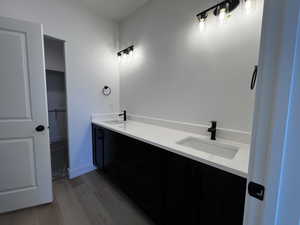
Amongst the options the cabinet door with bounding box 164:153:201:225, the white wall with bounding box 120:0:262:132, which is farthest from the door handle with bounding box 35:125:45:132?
the cabinet door with bounding box 164:153:201:225

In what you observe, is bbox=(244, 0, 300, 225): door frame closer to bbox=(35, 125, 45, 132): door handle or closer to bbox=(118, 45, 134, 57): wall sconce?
bbox=(35, 125, 45, 132): door handle

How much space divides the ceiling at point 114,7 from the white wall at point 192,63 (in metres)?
0.10

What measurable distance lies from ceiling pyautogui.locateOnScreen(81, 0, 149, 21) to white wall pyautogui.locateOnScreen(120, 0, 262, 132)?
0.10 m

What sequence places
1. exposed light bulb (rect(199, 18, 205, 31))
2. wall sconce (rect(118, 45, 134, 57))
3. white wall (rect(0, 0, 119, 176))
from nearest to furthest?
1. exposed light bulb (rect(199, 18, 205, 31))
2. white wall (rect(0, 0, 119, 176))
3. wall sconce (rect(118, 45, 134, 57))

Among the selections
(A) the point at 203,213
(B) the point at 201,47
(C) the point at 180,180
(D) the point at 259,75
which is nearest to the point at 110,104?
(B) the point at 201,47

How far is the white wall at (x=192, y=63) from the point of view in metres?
1.31

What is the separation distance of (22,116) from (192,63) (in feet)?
6.50

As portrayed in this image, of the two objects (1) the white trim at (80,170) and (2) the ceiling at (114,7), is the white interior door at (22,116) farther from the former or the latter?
(2) the ceiling at (114,7)

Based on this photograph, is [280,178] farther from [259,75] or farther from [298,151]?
[259,75]

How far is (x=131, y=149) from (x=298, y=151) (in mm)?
1429

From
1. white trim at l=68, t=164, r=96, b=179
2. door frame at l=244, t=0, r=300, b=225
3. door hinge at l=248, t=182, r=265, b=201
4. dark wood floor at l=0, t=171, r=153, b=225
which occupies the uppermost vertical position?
door frame at l=244, t=0, r=300, b=225

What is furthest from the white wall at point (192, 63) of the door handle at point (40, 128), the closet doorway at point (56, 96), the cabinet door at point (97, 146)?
the closet doorway at point (56, 96)

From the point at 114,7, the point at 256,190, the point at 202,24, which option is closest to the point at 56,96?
the point at 114,7

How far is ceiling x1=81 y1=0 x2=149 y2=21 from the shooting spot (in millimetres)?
2238
